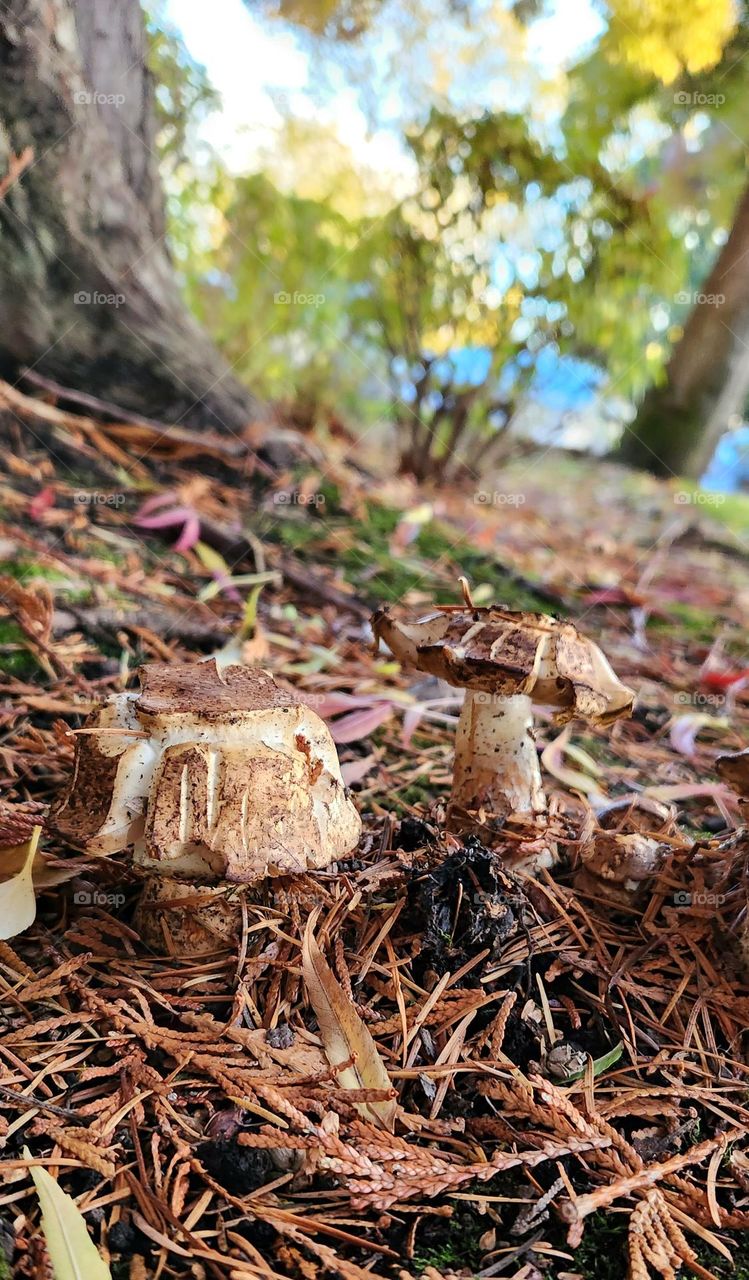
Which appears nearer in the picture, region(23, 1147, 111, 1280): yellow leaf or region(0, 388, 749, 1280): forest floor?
region(23, 1147, 111, 1280): yellow leaf

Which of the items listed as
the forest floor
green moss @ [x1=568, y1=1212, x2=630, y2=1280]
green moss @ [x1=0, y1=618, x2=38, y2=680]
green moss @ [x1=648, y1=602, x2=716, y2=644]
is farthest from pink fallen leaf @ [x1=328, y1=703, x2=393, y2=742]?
green moss @ [x1=648, y1=602, x2=716, y2=644]

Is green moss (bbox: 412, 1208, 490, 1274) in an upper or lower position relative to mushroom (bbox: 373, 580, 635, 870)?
lower

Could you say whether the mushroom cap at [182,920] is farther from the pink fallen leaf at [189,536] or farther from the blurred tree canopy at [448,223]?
the blurred tree canopy at [448,223]

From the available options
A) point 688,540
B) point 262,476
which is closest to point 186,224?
point 262,476

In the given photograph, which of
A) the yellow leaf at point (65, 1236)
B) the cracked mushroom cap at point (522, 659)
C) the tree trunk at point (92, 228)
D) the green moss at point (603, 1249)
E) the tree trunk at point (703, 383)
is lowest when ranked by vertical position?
the yellow leaf at point (65, 1236)

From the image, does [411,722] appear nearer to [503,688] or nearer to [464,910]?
[503,688]

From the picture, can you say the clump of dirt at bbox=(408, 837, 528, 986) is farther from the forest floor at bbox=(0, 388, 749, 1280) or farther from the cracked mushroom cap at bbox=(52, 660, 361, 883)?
the cracked mushroom cap at bbox=(52, 660, 361, 883)

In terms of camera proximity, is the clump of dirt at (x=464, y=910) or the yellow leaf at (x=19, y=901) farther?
the clump of dirt at (x=464, y=910)

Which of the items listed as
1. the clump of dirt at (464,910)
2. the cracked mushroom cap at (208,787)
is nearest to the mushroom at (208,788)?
the cracked mushroom cap at (208,787)
